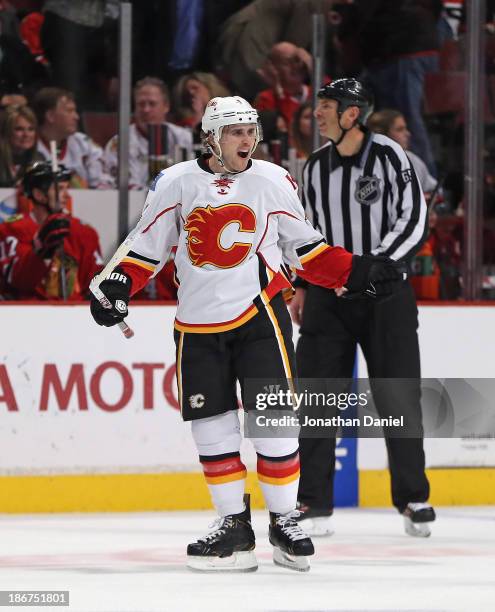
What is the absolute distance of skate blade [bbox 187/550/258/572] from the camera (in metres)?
3.94

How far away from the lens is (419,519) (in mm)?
4758

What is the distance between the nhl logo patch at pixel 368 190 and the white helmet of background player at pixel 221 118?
91 cm

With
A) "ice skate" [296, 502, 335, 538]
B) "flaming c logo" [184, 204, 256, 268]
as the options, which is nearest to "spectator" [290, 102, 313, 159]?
"ice skate" [296, 502, 335, 538]

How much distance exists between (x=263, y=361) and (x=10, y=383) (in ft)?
5.66

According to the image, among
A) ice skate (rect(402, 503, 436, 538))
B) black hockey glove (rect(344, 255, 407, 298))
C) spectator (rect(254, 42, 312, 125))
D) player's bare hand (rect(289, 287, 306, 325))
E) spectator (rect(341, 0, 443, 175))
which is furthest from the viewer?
spectator (rect(341, 0, 443, 175))

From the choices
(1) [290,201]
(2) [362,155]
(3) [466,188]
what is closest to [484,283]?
(3) [466,188]

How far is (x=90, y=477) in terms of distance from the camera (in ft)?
18.0

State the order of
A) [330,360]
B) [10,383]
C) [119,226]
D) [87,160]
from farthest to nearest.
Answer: [87,160] → [119,226] → [10,383] → [330,360]

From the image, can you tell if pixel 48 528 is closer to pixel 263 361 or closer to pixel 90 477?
pixel 90 477

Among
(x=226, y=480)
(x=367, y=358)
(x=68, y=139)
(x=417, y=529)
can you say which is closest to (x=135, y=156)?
(x=68, y=139)

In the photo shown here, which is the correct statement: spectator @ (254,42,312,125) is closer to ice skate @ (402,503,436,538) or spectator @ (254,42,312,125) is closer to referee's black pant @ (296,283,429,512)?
referee's black pant @ (296,283,429,512)

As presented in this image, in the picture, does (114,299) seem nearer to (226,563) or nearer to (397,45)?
(226,563)

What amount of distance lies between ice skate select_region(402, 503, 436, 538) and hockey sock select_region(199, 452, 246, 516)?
0.96m

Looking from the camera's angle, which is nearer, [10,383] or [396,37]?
[10,383]
